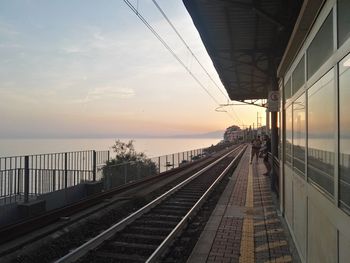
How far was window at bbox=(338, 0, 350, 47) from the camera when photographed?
310 cm

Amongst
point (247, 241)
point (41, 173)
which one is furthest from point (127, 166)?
point (247, 241)

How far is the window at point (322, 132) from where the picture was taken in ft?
12.5

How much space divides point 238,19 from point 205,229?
837cm

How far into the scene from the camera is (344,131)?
3262mm

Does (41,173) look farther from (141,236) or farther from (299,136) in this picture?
(299,136)

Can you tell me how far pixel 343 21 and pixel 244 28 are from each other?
44.0 feet

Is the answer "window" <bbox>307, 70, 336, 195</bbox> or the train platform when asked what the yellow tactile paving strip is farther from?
"window" <bbox>307, 70, 336, 195</bbox>

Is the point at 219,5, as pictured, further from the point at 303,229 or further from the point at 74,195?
the point at 303,229

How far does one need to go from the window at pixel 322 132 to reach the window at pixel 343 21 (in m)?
0.41

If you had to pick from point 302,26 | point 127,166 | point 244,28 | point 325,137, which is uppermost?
point 244,28

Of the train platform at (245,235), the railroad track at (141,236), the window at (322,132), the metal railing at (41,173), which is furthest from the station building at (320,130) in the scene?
the metal railing at (41,173)

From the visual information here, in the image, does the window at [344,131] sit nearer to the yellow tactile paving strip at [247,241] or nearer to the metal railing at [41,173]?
the yellow tactile paving strip at [247,241]

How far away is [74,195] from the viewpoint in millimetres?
14609

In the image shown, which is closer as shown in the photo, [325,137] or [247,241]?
[325,137]
